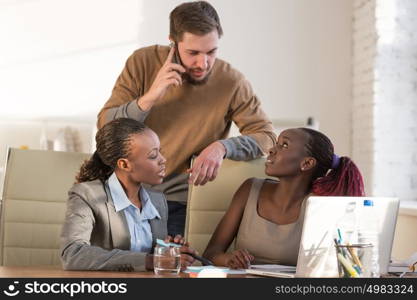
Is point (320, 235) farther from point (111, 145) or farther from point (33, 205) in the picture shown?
point (33, 205)

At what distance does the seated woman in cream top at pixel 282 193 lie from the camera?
2229 millimetres

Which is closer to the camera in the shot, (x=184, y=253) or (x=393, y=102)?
(x=184, y=253)

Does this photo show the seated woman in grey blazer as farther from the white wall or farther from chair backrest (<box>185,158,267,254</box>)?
the white wall

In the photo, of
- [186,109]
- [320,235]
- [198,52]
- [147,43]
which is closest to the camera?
[320,235]

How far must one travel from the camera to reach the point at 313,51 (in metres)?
5.66

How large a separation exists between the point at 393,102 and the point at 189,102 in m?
2.97

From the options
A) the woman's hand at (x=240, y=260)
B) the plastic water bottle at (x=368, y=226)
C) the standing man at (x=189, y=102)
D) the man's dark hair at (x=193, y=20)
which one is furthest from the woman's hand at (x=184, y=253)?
Result: the man's dark hair at (x=193, y=20)

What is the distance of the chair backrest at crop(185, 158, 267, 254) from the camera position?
250 cm

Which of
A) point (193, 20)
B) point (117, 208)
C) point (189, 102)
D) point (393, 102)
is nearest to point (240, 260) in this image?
point (117, 208)

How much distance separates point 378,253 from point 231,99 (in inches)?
39.9

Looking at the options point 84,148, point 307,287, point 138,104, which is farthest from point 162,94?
point 84,148

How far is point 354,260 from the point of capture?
1.56 m

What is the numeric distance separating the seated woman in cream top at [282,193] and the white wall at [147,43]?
2.97 metres

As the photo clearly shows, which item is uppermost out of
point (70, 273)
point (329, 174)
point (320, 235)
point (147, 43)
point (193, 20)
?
point (147, 43)
